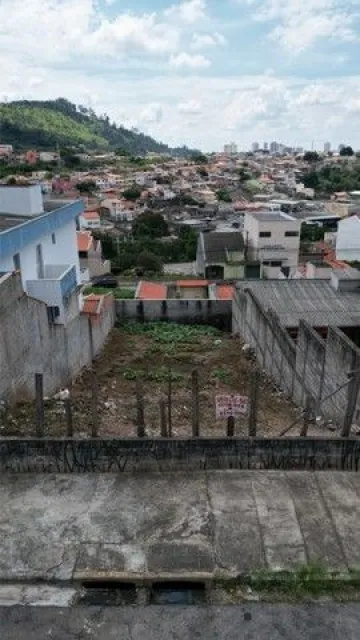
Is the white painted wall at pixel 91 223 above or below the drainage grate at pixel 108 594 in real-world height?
below

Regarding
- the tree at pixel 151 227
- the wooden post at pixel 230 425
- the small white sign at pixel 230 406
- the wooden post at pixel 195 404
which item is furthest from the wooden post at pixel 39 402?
the tree at pixel 151 227

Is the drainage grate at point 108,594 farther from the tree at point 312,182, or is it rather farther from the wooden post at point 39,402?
the tree at point 312,182

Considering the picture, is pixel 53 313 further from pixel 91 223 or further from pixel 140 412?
pixel 91 223

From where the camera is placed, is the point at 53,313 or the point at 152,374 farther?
the point at 152,374

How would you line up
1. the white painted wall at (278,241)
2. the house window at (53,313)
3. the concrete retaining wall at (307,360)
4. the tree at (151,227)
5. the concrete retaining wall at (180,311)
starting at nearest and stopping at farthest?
the concrete retaining wall at (307,360)
the house window at (53,313)
the concrete retaining wall at (180,311)
the white painted wall at (278,241)
the tree at (151,227)

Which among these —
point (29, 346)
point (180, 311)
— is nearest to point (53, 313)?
point (29, 346)

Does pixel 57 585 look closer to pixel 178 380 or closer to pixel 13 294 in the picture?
pixel 13 294

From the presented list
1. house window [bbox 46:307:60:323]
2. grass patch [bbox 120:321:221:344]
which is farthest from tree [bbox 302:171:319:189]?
house window [bbox 46:307:60:323]

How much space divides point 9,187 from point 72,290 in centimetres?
478

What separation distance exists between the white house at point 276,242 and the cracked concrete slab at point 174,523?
3485 centimetres

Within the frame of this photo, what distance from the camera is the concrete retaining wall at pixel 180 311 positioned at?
2352 centimetres

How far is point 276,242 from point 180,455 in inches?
1454

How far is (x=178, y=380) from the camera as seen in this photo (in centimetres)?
1498

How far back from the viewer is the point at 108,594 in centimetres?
572
